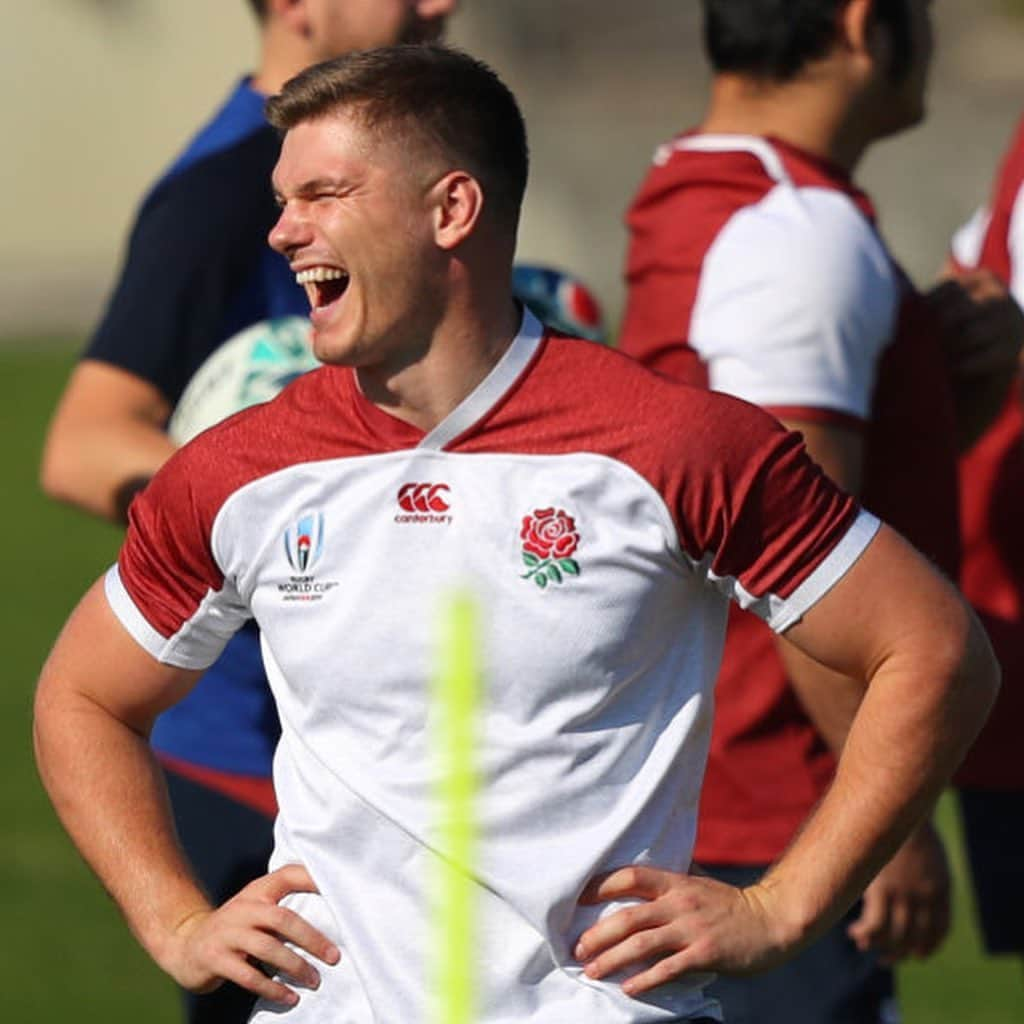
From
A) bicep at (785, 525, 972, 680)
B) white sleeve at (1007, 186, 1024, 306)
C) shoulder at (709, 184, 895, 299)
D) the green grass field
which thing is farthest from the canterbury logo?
the green grass field

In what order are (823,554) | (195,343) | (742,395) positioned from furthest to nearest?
(195,343) → (742,395) → (823,554)

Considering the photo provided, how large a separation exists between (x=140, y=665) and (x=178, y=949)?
377 mm

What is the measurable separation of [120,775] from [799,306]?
145cm

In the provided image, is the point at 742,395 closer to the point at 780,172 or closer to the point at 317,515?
the point at 780,172

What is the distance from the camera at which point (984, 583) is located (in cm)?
565

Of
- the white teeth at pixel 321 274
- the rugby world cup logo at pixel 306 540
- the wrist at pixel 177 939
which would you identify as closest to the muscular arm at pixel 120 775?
the wrist at pixel 177 939

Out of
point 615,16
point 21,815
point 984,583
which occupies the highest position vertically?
point 984,583

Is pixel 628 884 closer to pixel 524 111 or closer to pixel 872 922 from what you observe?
pixel 872 922

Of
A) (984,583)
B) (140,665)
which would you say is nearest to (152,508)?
(140,665)

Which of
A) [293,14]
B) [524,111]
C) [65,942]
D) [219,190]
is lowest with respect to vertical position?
[524,111]

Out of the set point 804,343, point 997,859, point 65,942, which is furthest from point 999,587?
point 65,942

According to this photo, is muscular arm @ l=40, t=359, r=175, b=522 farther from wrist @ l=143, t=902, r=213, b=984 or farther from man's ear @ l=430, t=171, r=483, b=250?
man's ear @ l=430, t=171, r=483, b=250

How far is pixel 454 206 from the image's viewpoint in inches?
133

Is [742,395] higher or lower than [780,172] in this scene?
lower
